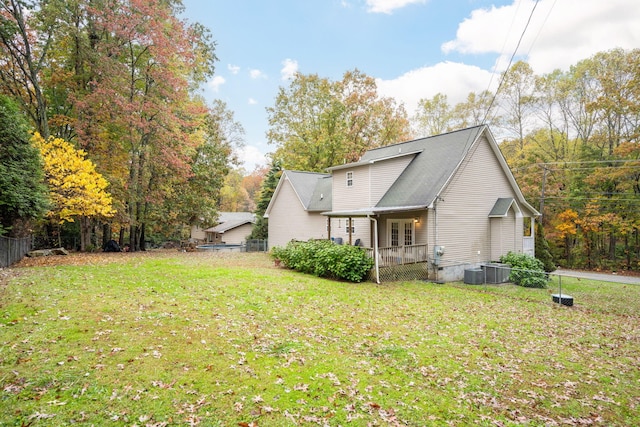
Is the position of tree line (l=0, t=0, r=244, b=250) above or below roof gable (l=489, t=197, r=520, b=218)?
above

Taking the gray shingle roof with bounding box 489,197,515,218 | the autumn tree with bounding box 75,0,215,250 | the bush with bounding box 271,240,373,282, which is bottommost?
the bush with bounding box 271,240,373,282

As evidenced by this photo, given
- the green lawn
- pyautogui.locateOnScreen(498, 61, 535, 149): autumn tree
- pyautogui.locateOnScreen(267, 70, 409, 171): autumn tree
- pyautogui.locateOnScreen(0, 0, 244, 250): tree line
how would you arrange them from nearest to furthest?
the green lawn < pyautogui.locateOnScreen(0, 0, 244, 250): tree line < pyautogui.locateOnScreen(498, 61, 535, 149): autumn tree < pyautogui.locateOnScreen(267, 70, 409, 171): autumn tree

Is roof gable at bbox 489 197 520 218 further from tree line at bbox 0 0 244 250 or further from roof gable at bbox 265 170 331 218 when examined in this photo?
tree line at bbox 0 0 244 250

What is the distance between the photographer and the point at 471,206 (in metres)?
17.3

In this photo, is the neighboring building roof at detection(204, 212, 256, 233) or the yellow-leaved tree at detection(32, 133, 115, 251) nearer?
the yellow-leaved tree at detection(32, 133, 115, 251)

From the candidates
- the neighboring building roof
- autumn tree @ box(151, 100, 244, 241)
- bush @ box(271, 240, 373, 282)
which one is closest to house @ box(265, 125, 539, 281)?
bush @ box(271, 240, 373, 282)

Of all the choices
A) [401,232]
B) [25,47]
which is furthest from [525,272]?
[25,47]

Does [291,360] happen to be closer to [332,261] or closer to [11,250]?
[332,261]

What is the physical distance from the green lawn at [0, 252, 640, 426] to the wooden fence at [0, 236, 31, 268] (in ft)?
11.8

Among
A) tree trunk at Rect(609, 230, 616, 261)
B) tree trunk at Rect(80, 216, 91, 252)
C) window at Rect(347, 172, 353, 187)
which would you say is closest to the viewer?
window at Rect(347, 172, 353, 187)

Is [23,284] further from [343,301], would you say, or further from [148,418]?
[343,301]

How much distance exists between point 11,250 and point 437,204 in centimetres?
1853

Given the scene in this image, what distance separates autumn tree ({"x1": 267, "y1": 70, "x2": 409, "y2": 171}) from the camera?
109 feet

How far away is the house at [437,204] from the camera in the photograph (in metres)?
16.0
